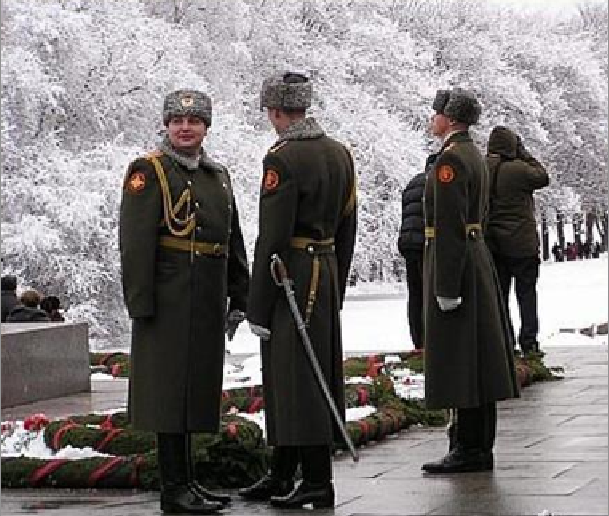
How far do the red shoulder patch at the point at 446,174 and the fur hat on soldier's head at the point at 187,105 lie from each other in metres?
1.07

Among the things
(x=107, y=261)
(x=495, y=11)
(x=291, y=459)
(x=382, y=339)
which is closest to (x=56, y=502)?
(x=291, y=459)

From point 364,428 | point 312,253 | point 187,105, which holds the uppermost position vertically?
point 187,105

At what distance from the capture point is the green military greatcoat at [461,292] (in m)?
7.14

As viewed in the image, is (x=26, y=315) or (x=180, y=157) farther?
(x=26, y=315)

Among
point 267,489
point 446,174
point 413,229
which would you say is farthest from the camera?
point 413,229

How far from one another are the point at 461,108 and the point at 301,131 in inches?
38.3

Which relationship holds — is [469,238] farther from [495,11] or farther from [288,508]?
[288,508]

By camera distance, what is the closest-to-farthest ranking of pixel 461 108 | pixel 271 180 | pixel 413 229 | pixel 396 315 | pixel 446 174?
pixel 271 180 → pixel 446 174 → pixel 461 108 → pixel 413 229 → pixel 396 315

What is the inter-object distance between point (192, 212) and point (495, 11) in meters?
1.59

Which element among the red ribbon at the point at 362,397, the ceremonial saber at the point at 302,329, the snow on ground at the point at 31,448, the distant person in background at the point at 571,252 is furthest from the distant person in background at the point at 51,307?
the ceremonial saber at the point at 302,329

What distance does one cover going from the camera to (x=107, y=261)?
16953 mm

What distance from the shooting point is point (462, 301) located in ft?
24.0

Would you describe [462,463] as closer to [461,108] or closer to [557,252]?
[461,108]

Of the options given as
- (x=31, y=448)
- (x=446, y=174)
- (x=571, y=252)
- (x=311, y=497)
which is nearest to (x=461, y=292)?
(x=446, y=174)
